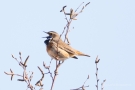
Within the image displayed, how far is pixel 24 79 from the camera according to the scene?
4.00 m

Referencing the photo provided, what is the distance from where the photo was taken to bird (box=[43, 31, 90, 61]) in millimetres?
7098

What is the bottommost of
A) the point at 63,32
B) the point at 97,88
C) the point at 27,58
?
the point at 97,88

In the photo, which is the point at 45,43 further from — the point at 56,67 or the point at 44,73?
the point at 44,73

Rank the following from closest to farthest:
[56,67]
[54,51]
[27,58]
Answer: [27,58] < [56,67] < [54,51]

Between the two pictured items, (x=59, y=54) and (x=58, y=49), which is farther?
(x=58, y=49)

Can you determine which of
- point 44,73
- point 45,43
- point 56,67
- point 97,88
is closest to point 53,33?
point 45,43

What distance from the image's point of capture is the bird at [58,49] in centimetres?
710

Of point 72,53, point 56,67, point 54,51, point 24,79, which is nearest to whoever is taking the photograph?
point 24,79

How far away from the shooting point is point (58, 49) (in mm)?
7406

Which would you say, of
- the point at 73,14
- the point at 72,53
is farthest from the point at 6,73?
the point at 72,53

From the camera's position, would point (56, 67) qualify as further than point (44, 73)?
Yes

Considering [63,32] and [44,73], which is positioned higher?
[63,32]

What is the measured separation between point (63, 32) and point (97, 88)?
2.93ft

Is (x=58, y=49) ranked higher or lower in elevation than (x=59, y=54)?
higher
